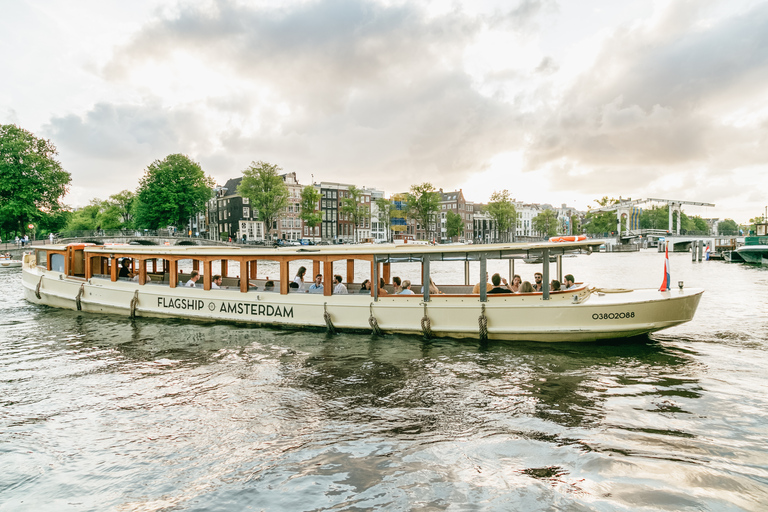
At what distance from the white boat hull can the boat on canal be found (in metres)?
0.03

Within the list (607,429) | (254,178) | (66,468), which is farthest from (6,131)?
(607,429)

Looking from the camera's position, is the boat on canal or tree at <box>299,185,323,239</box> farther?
tree at <box>299,185,323,239</box>

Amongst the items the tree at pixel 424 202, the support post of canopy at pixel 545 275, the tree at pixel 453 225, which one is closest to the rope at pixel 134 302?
the support post of canopy at pixel 545 275

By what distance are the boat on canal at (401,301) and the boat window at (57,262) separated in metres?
2.60

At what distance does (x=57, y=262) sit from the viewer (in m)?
20.6

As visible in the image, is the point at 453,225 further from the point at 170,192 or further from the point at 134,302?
the point at 134,302

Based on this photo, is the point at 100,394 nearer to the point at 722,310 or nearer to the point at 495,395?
the point at 495,395

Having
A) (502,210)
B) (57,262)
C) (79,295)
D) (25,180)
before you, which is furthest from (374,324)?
(502,210)

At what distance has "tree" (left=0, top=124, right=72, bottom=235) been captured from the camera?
5509 centimetres

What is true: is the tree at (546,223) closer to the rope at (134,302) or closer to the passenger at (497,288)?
the passenger at (497,288)

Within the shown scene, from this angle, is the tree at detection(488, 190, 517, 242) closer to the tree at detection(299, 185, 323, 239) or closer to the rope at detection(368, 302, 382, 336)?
the tree at detection(299, 185, 323, 239)

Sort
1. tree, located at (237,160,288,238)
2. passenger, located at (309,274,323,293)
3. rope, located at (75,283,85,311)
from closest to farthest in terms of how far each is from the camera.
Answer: passenger, located at (309,274,323,293) < rope, located at (75,283,85,311) < tree, located at (237,160,288,238)

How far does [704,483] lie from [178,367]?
10.5m

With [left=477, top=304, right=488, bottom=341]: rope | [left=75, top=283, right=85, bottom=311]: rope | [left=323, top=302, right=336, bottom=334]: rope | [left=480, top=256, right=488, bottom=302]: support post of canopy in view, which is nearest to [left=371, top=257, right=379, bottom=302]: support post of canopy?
[left=323, top=302, right=336, bottom=334]: rope
